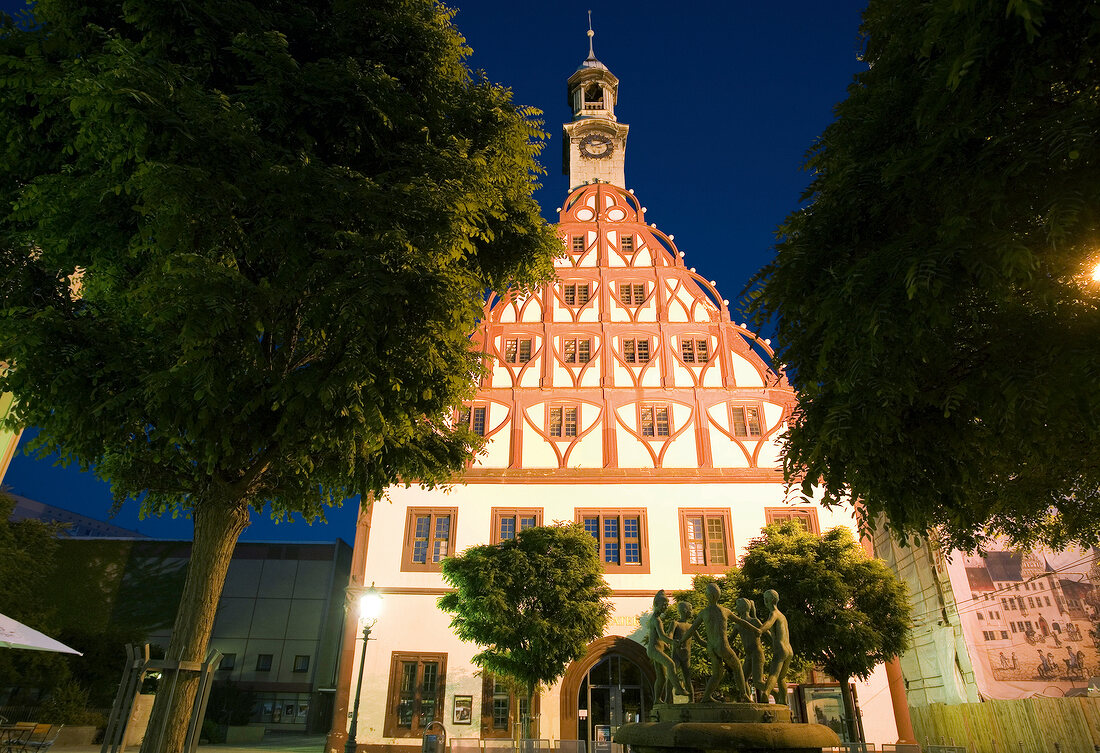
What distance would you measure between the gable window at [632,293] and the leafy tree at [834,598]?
10671 millimetres

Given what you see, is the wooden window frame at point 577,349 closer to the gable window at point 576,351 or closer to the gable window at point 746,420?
the gable window at point 576,351

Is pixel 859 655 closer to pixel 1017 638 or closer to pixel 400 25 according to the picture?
pixel 1017 638

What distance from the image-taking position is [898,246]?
5.20 m

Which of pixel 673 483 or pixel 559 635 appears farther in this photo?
pixel 673 483

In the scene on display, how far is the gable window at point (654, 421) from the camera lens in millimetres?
22406

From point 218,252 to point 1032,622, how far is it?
27.9 metres

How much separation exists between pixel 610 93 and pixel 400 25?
27.4 m

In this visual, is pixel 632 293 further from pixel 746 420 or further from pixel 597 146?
pixel 597 146

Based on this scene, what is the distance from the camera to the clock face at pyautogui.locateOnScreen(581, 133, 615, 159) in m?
31.3

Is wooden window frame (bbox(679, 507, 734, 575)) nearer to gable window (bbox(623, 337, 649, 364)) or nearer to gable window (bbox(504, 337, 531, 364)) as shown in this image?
gable window (bbox(623, 337, 649, 364))

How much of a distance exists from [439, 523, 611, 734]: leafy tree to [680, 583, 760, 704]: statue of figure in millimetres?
7038

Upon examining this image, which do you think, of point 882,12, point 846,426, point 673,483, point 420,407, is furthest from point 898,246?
point 673,483

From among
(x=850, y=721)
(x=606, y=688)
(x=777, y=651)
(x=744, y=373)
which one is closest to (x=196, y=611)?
(x=777, y=651)

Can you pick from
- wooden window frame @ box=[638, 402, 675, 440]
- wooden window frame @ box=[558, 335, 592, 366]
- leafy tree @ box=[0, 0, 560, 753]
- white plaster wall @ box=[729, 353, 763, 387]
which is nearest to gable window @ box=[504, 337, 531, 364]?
wooden window frame @ box=[558, 335, 592, 366]
